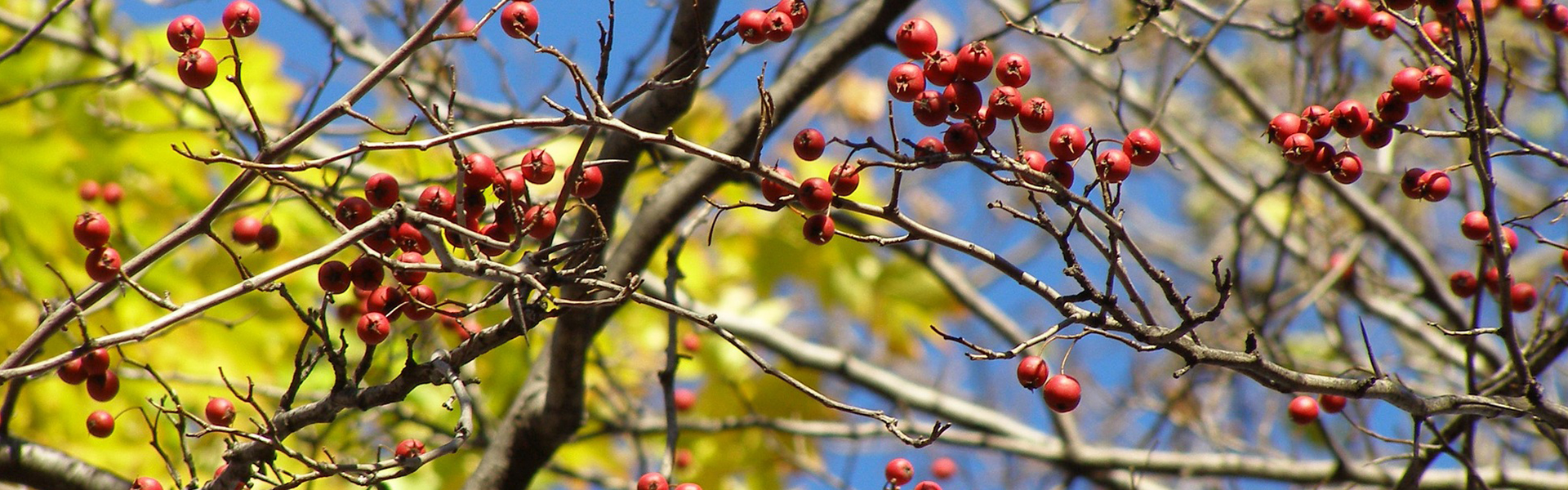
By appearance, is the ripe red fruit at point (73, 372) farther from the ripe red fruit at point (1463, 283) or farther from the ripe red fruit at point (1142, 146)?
the ripe red fruit at point (1463, 283)

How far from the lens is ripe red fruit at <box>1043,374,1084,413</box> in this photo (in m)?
2.75

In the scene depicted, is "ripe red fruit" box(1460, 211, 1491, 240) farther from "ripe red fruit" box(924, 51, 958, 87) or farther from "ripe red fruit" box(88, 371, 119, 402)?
"ripe red fruit" box(88, 371, 119, 402)

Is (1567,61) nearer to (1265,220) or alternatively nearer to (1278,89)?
(1265,220)

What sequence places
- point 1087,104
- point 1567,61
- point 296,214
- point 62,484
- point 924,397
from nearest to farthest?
point 62,484
point 296,214
point 1567,61
point 924,397
point 1087,104

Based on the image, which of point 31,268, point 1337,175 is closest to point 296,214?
point 31,268

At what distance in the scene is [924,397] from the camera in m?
6.49

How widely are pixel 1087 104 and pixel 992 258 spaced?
921 centimetres

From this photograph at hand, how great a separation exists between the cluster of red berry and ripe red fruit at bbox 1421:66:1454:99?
274 centimetres

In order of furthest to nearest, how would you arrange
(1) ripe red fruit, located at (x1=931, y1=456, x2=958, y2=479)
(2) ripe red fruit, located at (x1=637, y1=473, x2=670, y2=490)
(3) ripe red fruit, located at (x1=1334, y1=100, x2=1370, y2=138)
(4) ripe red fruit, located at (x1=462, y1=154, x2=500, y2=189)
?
(1) ripe red fruit, located at (x1=931, y1=456, x2=958, y2=479) < (2) ripe red fruit, located at (x1=637, y1=473, x2=670, y2=490) < (3) ripe red fruit, located at (x1=1334, y1=100, x2=1370, y2=138) < (4) ripe red fruit, located at (x1=462, y1=154, x2=500, y2=189)

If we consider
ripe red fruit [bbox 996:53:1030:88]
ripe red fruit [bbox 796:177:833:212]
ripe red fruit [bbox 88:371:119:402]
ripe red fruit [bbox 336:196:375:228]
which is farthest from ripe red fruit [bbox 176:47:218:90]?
ripe red fruit [bbox 996:53:1030:88]

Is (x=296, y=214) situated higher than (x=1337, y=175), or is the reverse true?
(x=296, y=214)

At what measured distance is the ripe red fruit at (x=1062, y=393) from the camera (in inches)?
108

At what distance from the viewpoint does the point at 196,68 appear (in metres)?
2.65

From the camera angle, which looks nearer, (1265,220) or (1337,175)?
(1337,175)
